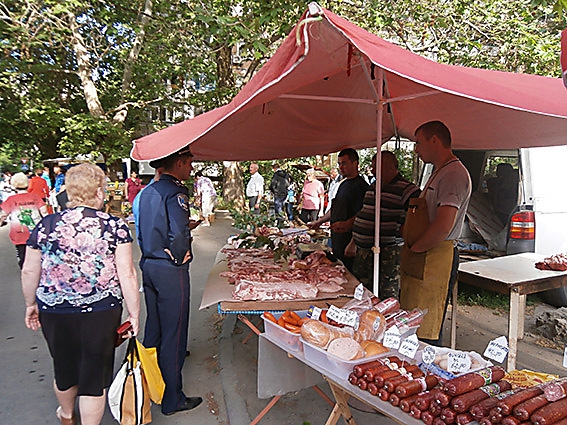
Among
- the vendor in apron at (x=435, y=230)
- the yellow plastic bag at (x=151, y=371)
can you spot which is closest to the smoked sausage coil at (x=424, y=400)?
the vendor in apron at (x=435, y=230)

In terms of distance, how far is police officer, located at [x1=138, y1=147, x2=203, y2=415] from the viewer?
2945 millimetres

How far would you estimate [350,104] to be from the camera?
14.2 feet

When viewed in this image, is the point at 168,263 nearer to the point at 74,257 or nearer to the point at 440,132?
the point at 74,257

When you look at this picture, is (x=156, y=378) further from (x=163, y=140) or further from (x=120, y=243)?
(x=163, y=140)

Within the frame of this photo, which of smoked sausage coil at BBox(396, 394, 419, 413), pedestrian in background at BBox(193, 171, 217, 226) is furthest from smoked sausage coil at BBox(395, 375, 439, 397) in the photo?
pedestrian in background at BBox(193, 171, 217, 226)

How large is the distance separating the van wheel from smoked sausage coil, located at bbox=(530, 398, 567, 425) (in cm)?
470

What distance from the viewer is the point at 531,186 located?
16.4ft

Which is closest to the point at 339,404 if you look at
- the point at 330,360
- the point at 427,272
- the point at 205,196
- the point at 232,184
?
the point at 330,360

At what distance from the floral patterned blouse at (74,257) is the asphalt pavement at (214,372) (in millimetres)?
1264

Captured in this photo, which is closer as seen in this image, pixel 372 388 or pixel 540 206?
pixel 372 388

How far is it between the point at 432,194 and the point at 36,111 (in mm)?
15199

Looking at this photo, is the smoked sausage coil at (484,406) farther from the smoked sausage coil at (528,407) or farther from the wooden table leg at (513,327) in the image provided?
the wooden table leg at (513,327)

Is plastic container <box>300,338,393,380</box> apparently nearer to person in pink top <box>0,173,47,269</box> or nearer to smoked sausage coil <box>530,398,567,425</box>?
smoked sausage coil <box>530,398,567,425</box>

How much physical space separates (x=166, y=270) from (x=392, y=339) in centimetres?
170
